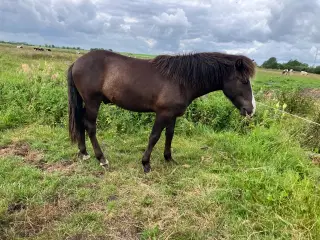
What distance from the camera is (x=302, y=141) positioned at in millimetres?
6336

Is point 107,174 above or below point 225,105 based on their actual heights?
below

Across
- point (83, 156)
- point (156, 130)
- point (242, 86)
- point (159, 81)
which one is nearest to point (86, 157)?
point (83, 156)

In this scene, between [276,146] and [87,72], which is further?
[276,146]

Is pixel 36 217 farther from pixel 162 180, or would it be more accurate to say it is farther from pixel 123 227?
pixel 162 180

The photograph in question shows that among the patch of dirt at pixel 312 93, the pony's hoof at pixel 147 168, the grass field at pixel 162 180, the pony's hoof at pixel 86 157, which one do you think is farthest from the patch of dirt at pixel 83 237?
the patch of dirt at pixel 312 93

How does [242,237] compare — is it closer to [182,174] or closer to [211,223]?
[211,223]

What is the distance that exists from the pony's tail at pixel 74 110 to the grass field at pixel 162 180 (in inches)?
18.7

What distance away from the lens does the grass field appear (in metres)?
3.47

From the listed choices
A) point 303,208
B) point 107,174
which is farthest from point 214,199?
point 107,174

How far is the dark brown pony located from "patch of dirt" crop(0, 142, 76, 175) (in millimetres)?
606

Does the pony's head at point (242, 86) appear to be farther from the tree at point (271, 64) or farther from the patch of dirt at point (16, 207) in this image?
the tree at point (271, 64)

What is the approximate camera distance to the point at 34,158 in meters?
A: 5.52

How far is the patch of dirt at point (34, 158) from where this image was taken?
5.11m

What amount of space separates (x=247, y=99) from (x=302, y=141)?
215 centimetres
